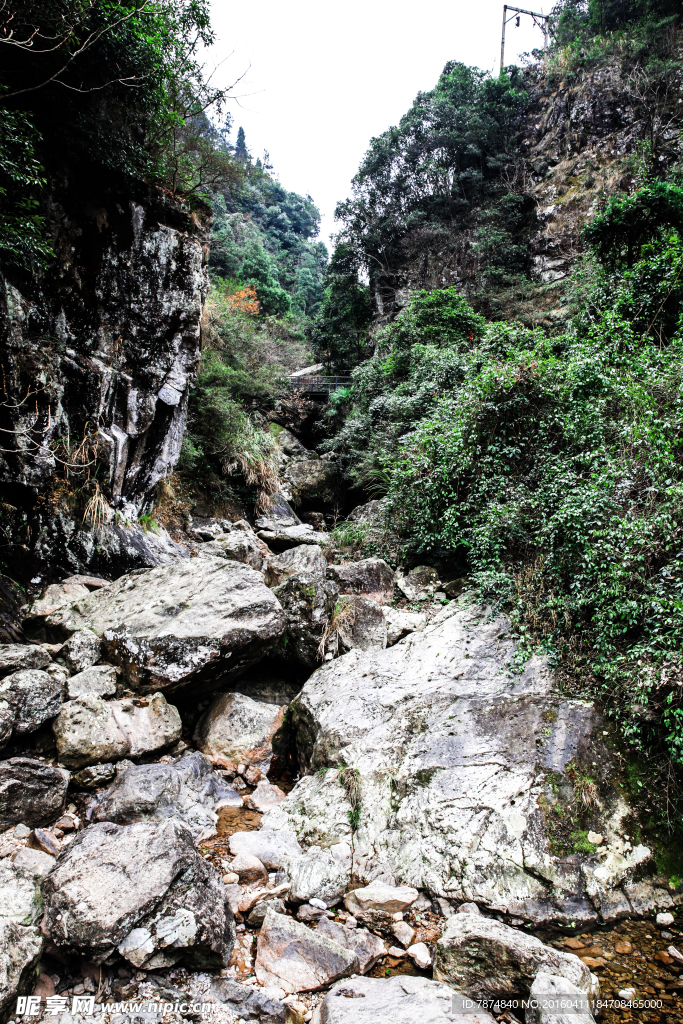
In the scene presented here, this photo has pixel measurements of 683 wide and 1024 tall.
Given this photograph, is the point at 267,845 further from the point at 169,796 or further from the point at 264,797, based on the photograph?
the point at 169,796

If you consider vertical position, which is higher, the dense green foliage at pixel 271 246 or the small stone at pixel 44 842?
the dense green foliage at pixel 271 246

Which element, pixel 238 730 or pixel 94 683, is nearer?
pixel 94 683

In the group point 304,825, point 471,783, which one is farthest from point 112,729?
point 471,783

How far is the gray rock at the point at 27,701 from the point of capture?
13.9ft

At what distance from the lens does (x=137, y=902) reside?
9.18 feet

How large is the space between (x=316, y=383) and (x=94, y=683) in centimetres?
1656

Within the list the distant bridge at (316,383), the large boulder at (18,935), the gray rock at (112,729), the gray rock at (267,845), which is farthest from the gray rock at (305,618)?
the distant bridge at (316,383)

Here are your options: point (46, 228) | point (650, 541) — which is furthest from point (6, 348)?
point (650, 541)

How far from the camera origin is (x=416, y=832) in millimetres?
3709

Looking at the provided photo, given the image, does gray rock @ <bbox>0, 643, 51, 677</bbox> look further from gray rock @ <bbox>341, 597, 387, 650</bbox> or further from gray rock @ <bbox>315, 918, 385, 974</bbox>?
gray rock @ <bbox>315, 918, 385, 974</bbox>

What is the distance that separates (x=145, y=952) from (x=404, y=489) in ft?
21.3

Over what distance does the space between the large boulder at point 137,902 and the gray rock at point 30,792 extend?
1028 mm

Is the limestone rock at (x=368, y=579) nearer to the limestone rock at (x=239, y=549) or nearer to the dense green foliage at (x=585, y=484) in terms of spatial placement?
the dense green foliage at (x=585, y=484)

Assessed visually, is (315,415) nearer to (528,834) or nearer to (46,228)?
(46,228)
